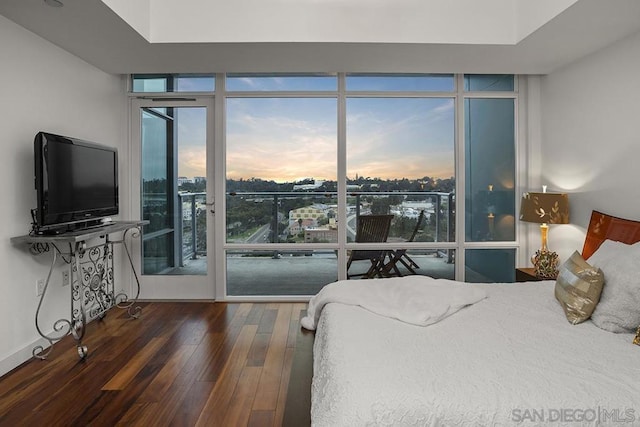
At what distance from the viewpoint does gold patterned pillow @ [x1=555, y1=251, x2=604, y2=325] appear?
6.68 feet

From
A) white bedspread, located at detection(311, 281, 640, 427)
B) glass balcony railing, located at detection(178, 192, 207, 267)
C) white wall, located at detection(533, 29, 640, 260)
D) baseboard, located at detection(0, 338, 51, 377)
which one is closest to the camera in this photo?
white bedspread, located at detection(311, 281, 640, 427)

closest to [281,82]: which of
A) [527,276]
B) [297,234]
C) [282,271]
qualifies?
[297,234]

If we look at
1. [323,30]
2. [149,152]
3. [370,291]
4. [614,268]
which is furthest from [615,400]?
[149,152]

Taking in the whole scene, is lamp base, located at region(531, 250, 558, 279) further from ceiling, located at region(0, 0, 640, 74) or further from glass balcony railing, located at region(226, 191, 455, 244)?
ceiling, located at region(0, 0, 640, 74)

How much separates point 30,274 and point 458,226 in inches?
150

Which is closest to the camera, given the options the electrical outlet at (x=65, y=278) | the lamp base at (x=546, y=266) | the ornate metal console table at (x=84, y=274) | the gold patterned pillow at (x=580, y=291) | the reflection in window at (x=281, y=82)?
the gold patterned pillow at (x=580, y=291)

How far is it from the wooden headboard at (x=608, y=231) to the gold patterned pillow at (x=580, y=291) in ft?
2.40

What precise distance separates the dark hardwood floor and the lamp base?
2.06 metres

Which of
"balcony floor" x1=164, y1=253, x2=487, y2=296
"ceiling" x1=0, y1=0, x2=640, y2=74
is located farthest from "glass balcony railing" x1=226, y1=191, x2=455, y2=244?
"ceiling" x1=0, y1=0, x2=640, y2=74

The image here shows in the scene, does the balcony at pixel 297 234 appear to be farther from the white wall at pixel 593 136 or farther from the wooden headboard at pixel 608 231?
the wooden headboard at pixel 608 231

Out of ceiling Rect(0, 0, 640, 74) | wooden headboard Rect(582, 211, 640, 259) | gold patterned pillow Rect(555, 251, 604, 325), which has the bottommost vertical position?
gold patterned pillow Rect(555, 251, 604, 325)

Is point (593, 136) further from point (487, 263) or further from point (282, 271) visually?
point (282, 271)

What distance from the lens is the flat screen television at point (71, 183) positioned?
2.67 m

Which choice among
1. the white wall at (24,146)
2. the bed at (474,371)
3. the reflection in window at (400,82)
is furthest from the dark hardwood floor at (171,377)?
the reflection in window at (400,82)
